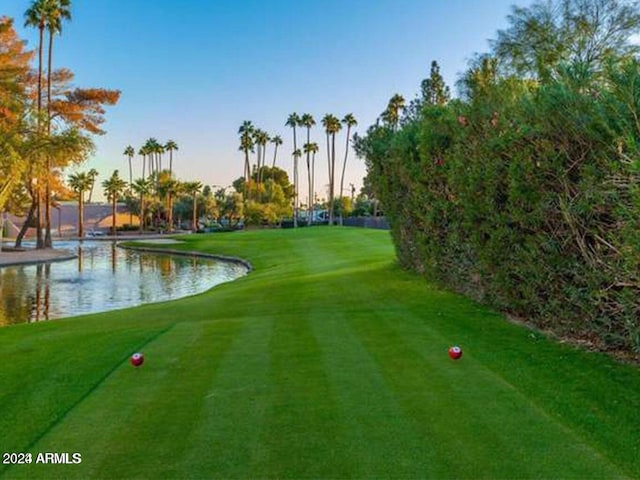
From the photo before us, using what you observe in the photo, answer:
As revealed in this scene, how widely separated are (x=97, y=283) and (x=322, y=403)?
1736 centimetres

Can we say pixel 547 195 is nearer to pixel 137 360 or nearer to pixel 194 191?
pixel 137 360

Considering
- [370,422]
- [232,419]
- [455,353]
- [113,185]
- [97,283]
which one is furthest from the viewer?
[113,185]

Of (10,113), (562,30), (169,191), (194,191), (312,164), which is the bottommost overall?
(169,191)

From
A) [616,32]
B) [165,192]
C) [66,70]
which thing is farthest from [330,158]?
[616,32]

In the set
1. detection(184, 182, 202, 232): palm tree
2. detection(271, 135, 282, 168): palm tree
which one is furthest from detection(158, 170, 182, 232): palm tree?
detection(271, 135, 282, 168): palm tree

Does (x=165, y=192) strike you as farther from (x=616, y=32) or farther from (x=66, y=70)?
(x=616, y=32)

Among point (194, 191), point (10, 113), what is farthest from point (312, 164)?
point (10, 113)

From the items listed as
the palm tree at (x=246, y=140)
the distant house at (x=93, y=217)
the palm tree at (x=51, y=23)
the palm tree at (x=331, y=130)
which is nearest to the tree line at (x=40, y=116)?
the palm tree at (x=51, y=23)

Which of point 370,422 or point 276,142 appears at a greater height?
point 276,142

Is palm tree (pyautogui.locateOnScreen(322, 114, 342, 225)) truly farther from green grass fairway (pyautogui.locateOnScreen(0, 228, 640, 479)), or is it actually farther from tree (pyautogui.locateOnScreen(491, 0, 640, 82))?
green grass fairway (pyautogui.locateOnScreen(0, 228, 640, 479))

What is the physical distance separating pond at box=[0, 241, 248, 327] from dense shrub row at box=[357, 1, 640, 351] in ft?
32.4

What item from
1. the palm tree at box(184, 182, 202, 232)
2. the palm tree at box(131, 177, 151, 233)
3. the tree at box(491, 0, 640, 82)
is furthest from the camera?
the palm tree at box(184, 182, 202, 232)

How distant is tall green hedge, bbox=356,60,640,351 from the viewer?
4680mm

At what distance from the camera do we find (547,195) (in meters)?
6.00
